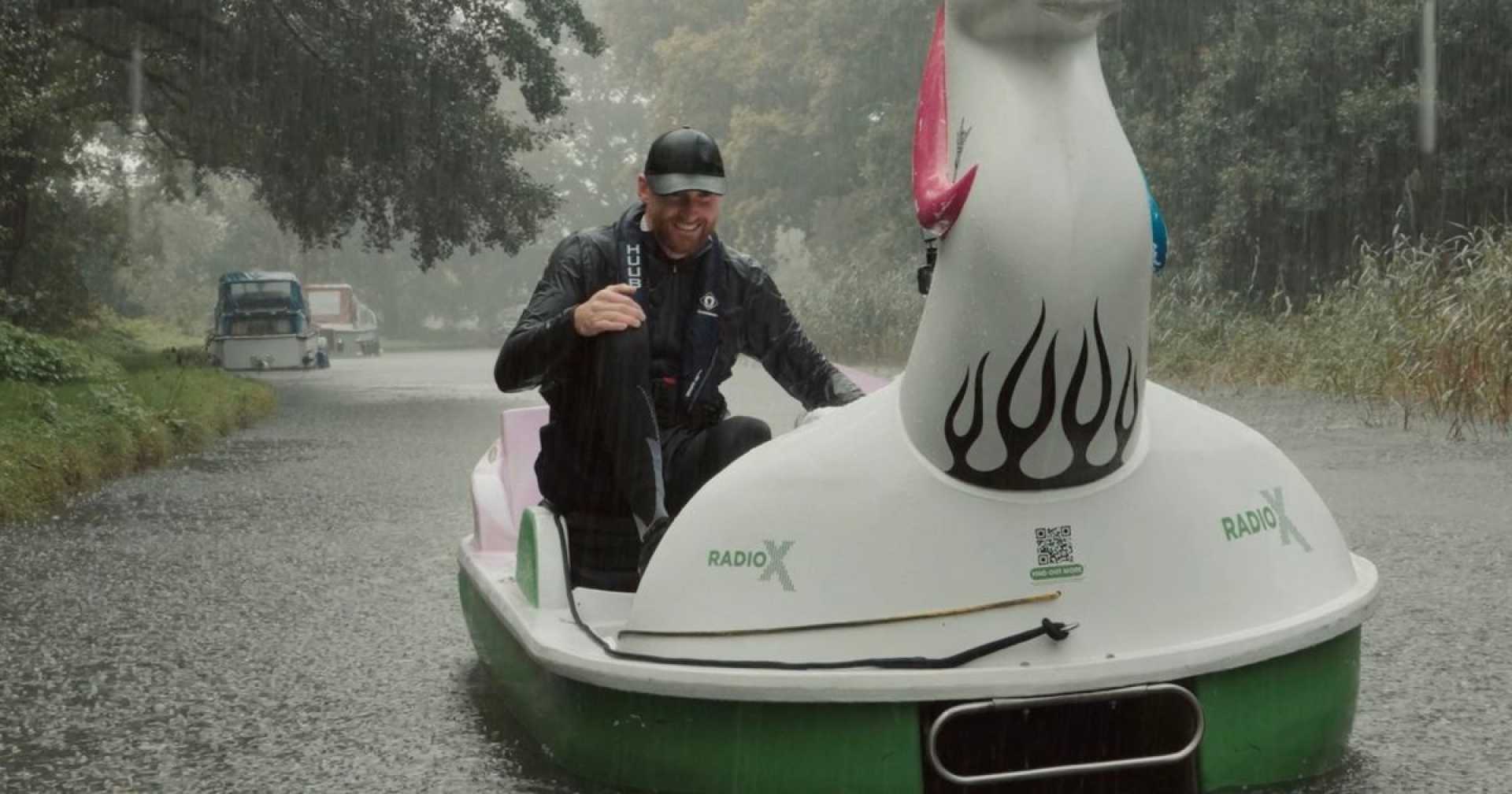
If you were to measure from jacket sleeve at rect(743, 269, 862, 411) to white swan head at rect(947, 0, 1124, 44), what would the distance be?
144cm

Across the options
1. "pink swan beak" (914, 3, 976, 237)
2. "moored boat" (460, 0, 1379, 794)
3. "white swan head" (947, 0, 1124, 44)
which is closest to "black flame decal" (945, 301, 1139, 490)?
"moored boat" (460, 0, 1379, 794)

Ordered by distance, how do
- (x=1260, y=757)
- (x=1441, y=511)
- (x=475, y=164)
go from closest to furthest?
(x=1260, y=757), (x=1441, y=511), (x=475, y=164)

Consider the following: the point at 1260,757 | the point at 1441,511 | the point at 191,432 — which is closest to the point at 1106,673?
the point at 1260,757

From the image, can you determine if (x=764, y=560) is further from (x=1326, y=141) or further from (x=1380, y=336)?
(x=1326, y=141)

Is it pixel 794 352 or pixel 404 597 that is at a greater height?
pixel 794 352

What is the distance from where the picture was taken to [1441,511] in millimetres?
9766

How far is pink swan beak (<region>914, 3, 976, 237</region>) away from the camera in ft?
12.5

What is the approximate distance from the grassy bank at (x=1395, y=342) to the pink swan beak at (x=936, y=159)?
1063 centimetres

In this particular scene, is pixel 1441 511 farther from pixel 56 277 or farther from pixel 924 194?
pixel 56 277

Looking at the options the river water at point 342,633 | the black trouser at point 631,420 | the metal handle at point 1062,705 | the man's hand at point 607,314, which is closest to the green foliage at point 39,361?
the river water at point 342,633

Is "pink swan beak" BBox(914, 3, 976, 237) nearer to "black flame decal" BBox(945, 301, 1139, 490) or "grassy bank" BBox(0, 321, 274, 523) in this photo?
"black flame decal" BBox(945, 301, 1139, 490)

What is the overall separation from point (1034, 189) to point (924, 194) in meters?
0.23

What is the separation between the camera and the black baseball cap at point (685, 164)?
474 centimetres

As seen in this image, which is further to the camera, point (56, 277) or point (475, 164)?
point (56, 277)
